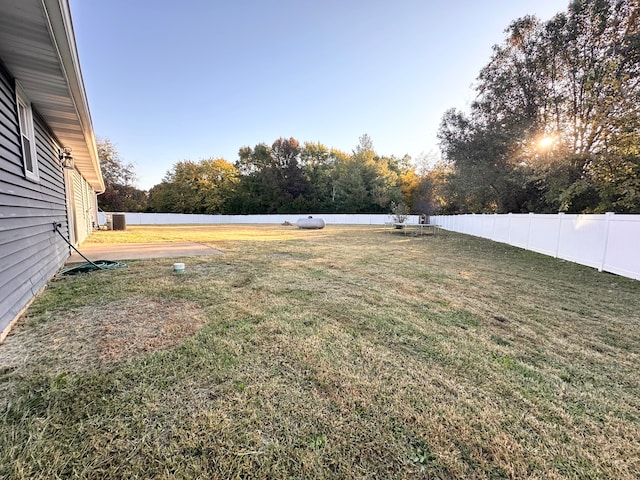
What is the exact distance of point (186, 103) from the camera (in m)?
16.5

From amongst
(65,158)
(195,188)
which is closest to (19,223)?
(65,158)

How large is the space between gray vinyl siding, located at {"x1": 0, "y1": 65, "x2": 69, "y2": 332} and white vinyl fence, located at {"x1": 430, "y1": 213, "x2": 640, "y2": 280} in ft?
27.2

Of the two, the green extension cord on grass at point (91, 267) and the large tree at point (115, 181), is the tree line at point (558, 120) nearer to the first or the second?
the green extension cord on grass at point (91, 267)

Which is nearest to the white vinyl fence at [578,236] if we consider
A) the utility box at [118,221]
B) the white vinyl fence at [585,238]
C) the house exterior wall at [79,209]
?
the white vinyl fence at [585,238]

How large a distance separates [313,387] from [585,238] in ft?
23.5

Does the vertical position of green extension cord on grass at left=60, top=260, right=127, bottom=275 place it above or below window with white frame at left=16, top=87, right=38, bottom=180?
below

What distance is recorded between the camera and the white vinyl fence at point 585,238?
475 centimetres

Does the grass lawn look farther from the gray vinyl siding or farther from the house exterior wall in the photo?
the house exterior wall

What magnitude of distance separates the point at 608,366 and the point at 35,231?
5.91 meters

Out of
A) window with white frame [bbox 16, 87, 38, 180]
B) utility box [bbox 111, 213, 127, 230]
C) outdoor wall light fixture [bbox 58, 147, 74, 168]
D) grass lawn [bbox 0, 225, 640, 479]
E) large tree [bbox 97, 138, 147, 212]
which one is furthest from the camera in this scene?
large tree [bbox 97, 138, 147, 212]

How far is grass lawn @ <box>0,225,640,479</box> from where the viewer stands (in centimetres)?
119

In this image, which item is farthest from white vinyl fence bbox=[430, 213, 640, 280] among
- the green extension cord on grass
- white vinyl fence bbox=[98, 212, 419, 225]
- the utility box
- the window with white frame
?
white vinyl fence bbox=[98, 212, 419, 225]

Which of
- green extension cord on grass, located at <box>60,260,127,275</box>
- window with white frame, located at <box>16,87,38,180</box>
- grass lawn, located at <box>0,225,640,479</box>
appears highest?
window with white frame, located at <box>16,87,38,180</box>

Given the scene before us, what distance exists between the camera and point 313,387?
1.67m
